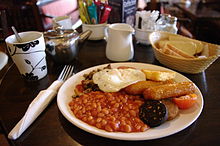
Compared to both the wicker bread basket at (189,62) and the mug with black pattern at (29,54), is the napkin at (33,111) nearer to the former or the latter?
the mug with black pattern at (29,54)

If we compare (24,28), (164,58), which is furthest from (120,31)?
(24,28)

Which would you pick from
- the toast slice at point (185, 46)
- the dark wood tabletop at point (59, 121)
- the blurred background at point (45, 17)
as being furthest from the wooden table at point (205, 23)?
the dark wood tabletop at point (59, 121)

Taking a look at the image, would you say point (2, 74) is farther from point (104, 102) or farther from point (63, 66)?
point (104, 102)

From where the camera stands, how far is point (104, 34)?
1.81 metres

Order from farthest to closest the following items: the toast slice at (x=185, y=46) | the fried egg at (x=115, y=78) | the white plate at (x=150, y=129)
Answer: the toast slice at (x=185, y=46) → the fried egg at (x=115, y=78) → the white plate at (x=150, y=129)

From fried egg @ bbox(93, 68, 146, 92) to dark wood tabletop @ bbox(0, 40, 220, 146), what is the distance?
293 mm

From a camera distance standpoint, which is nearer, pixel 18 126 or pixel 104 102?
pixel 18 126

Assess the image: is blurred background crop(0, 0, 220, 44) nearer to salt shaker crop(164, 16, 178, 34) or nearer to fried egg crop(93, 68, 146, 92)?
salt shaker crop(164, 16, 178, 34)

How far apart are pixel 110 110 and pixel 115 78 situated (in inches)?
9.1

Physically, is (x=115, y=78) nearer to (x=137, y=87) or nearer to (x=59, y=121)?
(x=137, y=87)

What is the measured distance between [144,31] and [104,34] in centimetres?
40

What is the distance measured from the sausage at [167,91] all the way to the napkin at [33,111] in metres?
0.53

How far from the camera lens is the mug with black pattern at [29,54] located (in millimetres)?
1101

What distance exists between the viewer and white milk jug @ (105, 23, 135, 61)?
1381 millimetres
